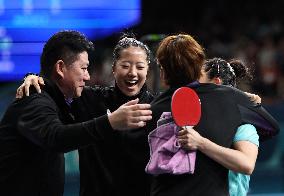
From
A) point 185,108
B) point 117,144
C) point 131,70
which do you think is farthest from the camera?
point 131,70

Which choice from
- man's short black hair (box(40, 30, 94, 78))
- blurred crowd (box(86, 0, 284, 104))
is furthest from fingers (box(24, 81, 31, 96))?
blurred crowd (box(86, 0, 284, 104))

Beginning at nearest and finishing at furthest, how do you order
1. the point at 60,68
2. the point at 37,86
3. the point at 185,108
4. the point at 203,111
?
the point at 185,108 → the point at 203,111 → the point at 37,86 → the point at 60,68

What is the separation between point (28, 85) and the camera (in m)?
3.57

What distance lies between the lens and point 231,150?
10.4 ft

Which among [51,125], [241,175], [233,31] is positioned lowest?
[241,175]

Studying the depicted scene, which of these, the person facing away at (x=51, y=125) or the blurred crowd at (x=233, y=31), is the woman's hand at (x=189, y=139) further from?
the blurred crowd at (x=233, y=31)

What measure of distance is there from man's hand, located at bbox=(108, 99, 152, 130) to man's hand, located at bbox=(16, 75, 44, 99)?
0.57 meters

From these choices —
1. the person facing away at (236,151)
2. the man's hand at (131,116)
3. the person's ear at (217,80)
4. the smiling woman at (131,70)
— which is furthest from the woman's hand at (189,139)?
the smiling woman at (131,70)

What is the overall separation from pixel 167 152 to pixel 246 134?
36 centimetres

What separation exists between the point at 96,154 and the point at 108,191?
215mm

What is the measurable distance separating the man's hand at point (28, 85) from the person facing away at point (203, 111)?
0.63m

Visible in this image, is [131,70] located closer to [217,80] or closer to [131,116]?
[217,80]

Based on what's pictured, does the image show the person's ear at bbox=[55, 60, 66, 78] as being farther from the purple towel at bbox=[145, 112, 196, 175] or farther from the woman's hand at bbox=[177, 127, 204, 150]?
the woman's hand at bbox=[177, 127, 204, 150]

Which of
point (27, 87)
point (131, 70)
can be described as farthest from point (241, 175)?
point (27, 87)
